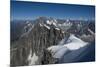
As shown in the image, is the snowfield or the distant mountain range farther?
the snowfield

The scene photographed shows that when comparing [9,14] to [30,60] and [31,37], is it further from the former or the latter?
[30,60]

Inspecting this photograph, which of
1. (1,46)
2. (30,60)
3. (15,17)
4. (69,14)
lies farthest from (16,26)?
(69,14)

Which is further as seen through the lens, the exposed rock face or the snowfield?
the snowfield

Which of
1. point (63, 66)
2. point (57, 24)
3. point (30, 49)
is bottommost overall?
point (63, 66)

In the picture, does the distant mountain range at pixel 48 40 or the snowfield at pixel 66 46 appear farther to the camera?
the snowfield at pixel 66 46

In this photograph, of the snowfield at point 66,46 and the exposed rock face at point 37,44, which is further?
the snowfield at point 66,46

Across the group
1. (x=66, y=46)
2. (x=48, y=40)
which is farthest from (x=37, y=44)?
(x=66, y=46)
